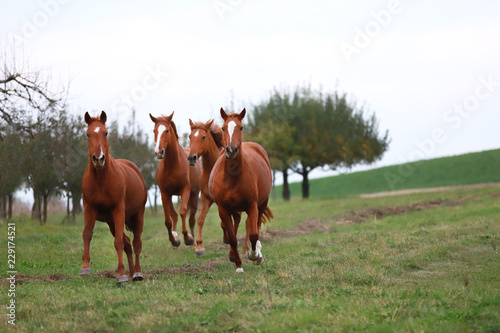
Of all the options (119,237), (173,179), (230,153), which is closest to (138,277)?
(119,237)

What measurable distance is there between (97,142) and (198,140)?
3.82m

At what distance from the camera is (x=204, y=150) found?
13516 millimetres

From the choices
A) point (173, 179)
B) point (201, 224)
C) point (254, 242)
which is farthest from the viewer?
point (173, 179)

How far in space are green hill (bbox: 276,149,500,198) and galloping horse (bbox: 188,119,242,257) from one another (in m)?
43.5

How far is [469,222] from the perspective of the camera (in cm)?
1742

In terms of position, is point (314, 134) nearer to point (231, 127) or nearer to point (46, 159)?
point (46, 159)

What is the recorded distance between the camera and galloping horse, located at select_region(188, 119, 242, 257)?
12891 millimetres

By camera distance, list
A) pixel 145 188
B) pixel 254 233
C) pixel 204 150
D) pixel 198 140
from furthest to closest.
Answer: pixel 204 150 < pixel 198 140 < pixel 145 188 < pixel 254 233

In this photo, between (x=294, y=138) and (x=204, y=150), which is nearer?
(x=204, y=150)

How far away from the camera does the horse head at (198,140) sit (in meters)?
12.7

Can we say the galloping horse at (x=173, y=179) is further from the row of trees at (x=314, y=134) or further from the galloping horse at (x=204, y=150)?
the row of trees at (x=314, y=134)

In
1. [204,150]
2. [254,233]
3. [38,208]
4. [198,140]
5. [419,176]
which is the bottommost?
[254,233]

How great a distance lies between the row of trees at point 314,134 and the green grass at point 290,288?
32.0 metres

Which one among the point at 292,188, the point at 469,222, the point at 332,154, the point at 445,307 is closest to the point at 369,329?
the point at 445,307
